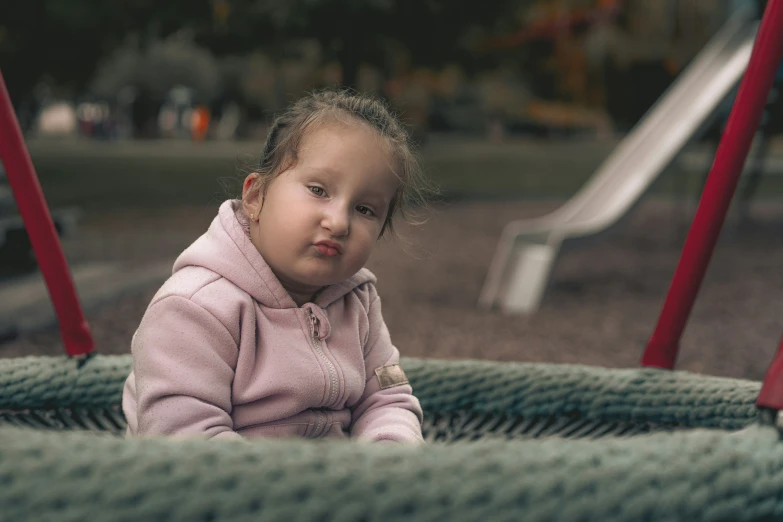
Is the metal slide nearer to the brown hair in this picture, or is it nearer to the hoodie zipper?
the brown hair

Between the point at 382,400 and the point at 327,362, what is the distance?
0.41ft

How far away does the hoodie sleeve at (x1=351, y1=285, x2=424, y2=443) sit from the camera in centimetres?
117

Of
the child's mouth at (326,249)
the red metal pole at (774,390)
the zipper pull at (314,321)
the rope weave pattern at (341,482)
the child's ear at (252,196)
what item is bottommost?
the zipper pull at (314,321)

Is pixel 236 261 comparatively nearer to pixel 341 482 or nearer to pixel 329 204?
pixel 329 204

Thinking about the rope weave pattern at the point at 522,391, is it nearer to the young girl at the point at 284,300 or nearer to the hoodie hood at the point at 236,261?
the young girl at the point at 284,300

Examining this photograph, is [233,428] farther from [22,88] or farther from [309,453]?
[22,88]

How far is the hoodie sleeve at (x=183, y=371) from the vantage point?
0.99 metres

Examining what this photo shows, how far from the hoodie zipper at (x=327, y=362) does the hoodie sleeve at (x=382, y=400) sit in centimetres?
7

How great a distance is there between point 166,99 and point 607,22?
748 inches

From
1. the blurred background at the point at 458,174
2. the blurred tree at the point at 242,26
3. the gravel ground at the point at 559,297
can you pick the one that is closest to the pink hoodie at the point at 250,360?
the blurred background at the point at 458,174

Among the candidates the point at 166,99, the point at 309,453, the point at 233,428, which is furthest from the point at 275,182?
the point at 166,99

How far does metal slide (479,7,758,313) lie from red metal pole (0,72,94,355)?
2.95 meters

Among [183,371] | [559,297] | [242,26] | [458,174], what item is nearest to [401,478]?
[183,371]

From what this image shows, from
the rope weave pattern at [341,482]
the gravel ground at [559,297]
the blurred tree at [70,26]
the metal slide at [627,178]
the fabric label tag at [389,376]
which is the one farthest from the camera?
the blurred tree at [70,26]
